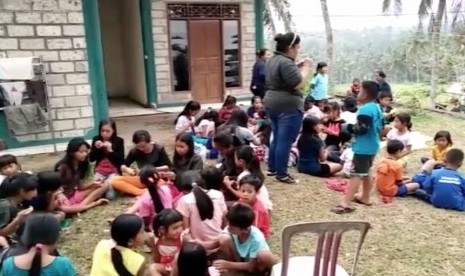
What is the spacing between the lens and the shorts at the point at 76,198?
4.53m

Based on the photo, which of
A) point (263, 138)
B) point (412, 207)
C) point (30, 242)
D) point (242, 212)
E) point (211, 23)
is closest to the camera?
point (30, 242)

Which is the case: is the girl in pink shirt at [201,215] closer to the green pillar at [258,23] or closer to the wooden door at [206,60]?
the wooden door at [206,60]

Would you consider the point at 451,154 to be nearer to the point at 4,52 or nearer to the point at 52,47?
the point at 52,47

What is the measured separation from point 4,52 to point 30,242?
16.9 feet

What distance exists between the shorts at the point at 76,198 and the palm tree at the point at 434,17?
9.42m

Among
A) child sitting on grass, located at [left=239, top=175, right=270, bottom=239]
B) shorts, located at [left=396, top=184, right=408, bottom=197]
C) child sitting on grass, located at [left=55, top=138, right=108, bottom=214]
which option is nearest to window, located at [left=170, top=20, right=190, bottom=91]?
child sitting on grass, located at [left=55, top=138, right=108, bottom=214]

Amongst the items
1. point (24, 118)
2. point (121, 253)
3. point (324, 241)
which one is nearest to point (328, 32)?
point (24, 118)

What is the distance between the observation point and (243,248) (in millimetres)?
3070

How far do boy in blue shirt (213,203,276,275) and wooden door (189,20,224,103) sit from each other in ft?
27.3

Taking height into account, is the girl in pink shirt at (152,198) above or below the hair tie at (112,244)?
below

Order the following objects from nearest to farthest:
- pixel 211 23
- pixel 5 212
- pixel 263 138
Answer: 1. pixel 5 212
2. pixel 263 138
3. pixel 211 23

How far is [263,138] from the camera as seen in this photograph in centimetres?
656

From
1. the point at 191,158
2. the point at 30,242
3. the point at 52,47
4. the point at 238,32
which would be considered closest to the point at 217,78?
the point at 238,32

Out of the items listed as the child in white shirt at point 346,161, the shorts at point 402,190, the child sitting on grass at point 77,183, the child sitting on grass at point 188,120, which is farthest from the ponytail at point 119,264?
the child sitting on grass at point 188,120
